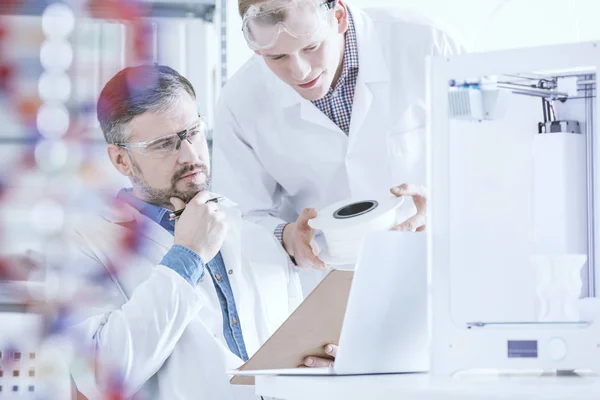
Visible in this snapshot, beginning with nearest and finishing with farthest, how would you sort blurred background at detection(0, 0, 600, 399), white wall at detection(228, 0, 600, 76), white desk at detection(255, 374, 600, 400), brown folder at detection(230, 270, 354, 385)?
white desk at detection(255, 374, 600, 400), brown folder at detection(230, 270, 354, 385), blurred background at detection(0, 0, 600, 399), white wall at detection(228, 0, 600, 76)

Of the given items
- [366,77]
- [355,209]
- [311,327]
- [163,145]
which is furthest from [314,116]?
[311,327]

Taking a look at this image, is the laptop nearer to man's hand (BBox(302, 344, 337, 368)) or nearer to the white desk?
the white desk

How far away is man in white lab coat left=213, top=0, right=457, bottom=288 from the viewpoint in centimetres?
204

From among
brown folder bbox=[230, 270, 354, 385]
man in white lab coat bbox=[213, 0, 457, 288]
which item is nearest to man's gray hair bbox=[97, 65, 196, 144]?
man in white lab coat bbox=[213, 0, 457, 288]

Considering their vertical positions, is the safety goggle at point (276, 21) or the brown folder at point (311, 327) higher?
the safety goggle at point (276, 21)

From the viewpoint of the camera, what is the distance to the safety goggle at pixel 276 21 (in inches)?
69.5

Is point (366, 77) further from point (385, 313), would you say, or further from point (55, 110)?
point (385, 313)

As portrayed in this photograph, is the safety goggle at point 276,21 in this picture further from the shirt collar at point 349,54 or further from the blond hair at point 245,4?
the shirt collar at point 349,54

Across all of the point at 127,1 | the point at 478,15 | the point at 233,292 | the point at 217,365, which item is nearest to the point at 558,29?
the point at 478,15

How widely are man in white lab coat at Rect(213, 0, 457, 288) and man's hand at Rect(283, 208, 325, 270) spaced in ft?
0.53

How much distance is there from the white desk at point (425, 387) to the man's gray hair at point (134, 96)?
33.4 inches

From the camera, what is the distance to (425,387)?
0.90 metres

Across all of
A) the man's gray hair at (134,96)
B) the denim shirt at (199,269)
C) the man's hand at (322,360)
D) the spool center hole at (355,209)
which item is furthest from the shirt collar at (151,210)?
the man's hand at (322,360)

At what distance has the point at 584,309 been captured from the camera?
3.37 feet
